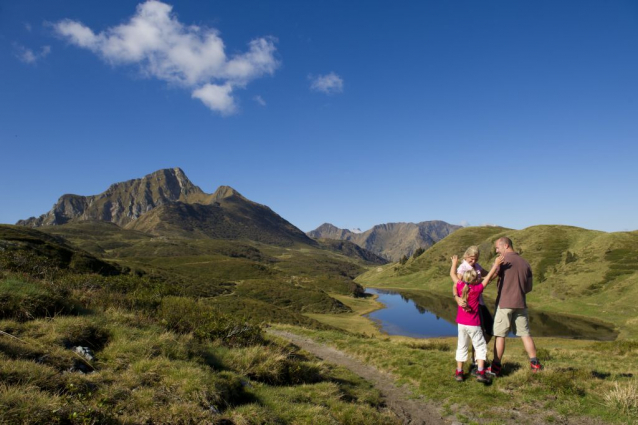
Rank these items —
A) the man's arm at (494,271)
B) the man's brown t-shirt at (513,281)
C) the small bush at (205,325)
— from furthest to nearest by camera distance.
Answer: the small bush at (205,325), the man's brown t-shirt at (513,281), the man's arm at (494,271)

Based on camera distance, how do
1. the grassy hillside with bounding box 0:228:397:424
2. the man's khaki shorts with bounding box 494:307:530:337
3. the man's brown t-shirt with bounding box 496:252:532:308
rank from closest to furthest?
1. the grassy hillside with bounding box 0:228:397:424
2. the man's brown t-shirt with bounding box 496:252:532:308
3. the man's khaki shorts with bounding box 494:307:530:337

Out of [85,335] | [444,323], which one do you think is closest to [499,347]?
[85,335]

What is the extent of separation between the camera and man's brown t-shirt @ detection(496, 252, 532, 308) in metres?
9.52

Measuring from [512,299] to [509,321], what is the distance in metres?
0.71

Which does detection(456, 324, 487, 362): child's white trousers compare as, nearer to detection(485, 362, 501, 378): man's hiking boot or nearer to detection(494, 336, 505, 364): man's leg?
detection(494, 336, 505, 364): man's leg

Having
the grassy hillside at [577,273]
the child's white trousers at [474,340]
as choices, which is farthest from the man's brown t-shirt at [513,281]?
the grassy hillside at [577,273]

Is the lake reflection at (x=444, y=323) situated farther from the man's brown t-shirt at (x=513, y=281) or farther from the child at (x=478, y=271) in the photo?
the man's brown t-shirt at (x=513, y=281)

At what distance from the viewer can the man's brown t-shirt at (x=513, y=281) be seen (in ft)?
31.2

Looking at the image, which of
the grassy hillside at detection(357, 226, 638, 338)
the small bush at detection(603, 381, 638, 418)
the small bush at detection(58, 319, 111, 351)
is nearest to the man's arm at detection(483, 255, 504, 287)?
the small bush at detection(603, 381, 638, 418)

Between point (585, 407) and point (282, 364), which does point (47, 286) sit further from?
point (585, 407)

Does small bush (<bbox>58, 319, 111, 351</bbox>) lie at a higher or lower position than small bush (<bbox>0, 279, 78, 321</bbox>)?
lower

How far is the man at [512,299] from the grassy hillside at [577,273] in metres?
63.0

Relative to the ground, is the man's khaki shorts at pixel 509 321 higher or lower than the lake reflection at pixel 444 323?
higher

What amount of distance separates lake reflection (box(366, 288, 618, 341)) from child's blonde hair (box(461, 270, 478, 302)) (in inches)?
2060
